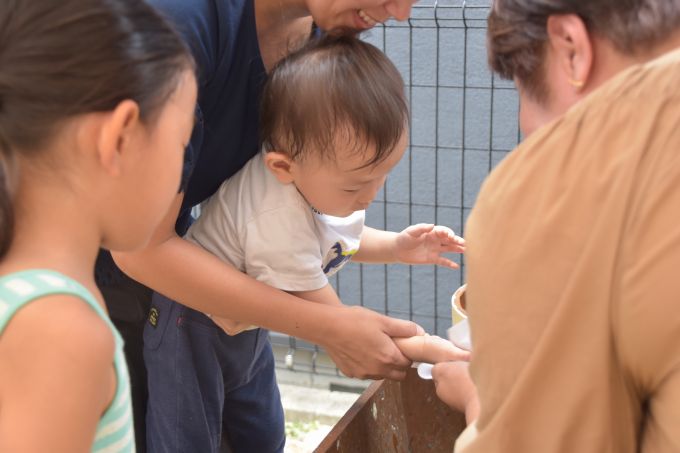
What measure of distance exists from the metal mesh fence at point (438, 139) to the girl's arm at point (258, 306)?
191cm

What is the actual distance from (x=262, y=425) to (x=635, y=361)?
50.2 inches

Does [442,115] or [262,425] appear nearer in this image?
[262,425]

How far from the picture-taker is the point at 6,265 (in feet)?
3.38

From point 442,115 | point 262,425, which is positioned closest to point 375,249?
point 262,425

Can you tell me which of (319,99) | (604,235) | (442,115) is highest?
(604,235)

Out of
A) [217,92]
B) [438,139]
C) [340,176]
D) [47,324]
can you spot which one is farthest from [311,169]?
[438,139]

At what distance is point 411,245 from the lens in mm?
2072

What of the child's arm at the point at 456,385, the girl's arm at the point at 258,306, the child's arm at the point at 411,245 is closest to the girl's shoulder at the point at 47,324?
the girl's arm at the point at 258,306

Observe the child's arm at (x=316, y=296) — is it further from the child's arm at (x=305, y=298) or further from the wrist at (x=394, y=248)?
the wrist at (x=394, y=248)

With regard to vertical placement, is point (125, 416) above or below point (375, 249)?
above

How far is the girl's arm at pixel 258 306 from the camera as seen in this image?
5.33ft

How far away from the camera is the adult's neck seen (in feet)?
5.34

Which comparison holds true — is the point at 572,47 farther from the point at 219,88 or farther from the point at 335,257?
the point at 335,257

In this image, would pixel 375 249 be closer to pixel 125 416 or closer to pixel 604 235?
pixel 125 416
